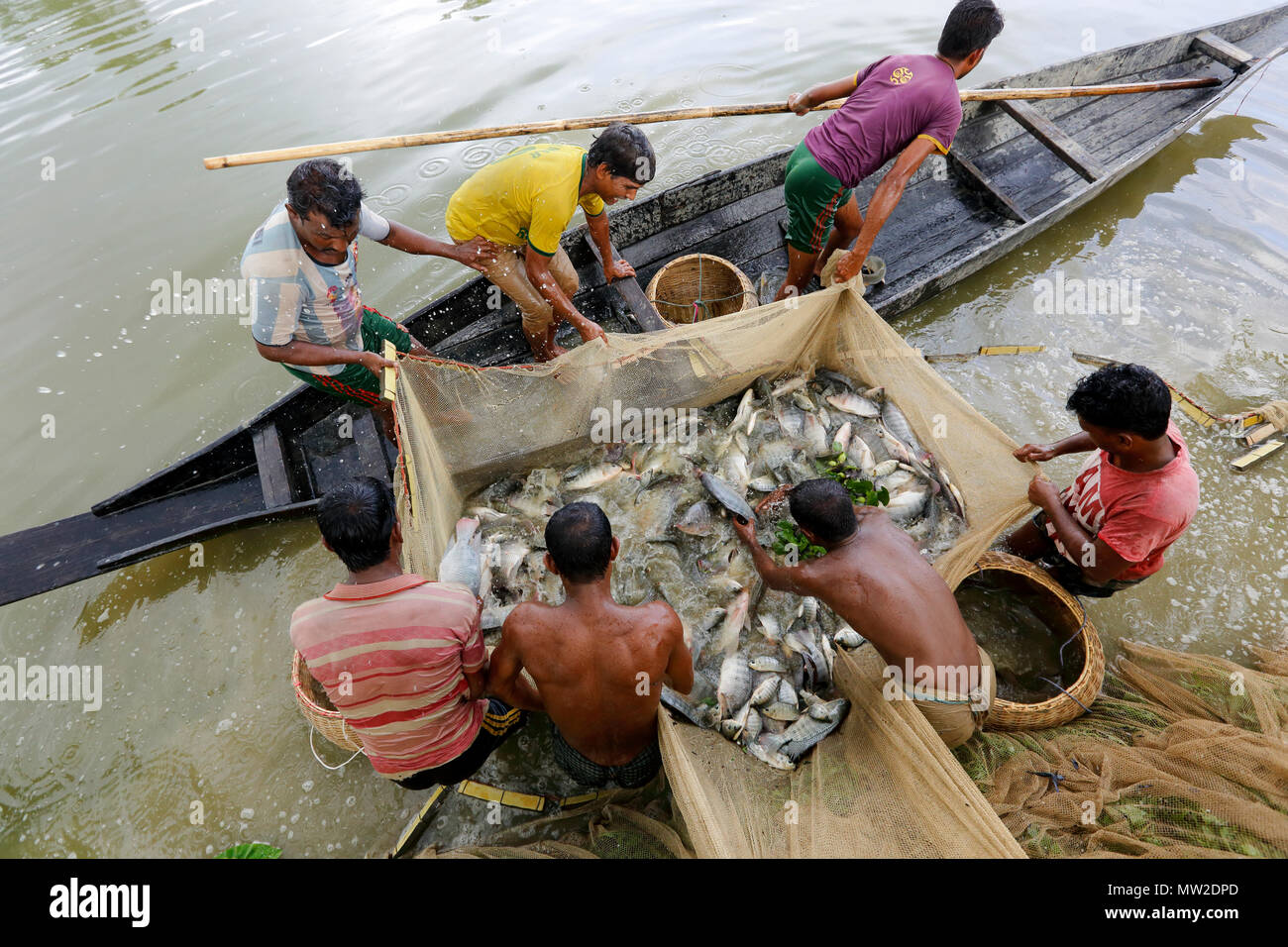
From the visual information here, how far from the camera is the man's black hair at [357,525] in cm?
203

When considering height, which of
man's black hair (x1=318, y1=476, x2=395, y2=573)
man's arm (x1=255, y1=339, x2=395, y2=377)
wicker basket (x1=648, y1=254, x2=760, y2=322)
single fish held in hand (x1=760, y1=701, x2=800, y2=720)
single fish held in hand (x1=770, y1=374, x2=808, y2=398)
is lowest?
single fish held in hand (x1=760, y1=701, x2=800, y2=720)

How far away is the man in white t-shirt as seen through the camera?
271 centimetres

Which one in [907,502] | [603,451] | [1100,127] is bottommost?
[907,502]

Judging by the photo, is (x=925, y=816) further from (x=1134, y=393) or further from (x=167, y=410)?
(x=167, y=410)

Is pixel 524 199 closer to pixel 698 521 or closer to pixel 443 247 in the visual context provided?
pixel 443 247

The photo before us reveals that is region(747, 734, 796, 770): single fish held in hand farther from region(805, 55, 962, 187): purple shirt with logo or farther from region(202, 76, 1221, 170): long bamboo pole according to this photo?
region(202, 76, 1221, 170): long bamboo pole

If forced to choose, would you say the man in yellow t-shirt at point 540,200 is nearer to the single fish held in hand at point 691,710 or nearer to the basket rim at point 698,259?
the basket rim at point 698,259

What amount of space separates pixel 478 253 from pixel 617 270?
1062mm

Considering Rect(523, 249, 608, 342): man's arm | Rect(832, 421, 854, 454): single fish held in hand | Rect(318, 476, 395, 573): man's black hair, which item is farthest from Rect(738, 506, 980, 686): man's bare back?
Rect(523, 249, 608, 342): man's arm

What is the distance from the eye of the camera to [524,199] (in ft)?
11.8

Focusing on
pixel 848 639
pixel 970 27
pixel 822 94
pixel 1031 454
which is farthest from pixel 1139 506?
pixel 822 94

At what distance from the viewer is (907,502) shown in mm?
3436

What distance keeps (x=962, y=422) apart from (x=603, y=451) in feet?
6.68

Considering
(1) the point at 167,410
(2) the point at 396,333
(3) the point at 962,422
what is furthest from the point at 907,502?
(1) the point at 167,410
